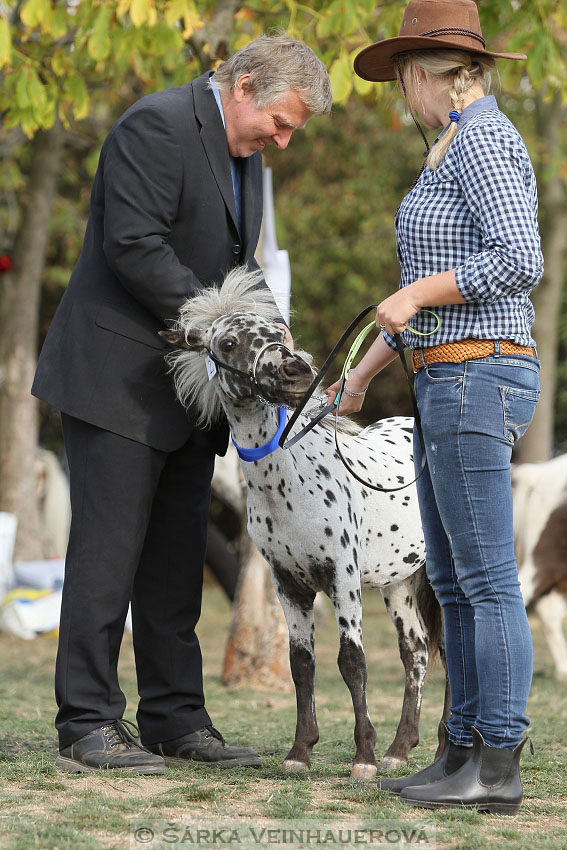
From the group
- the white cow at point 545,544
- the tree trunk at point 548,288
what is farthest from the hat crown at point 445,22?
the tree trunk at point 548,288

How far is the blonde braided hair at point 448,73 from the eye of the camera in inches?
128

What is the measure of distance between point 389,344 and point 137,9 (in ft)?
10.7

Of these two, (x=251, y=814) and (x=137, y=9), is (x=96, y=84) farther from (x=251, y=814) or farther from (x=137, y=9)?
(x=251, y=814)

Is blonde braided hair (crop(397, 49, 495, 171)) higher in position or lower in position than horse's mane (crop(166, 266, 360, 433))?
higher

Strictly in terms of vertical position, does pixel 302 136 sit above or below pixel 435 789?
above

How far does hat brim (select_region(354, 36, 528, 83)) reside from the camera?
3.19m

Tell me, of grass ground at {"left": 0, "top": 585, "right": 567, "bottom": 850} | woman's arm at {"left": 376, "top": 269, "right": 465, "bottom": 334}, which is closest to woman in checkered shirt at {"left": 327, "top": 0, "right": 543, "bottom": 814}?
woman's arm at {"left": 376, "top": 269, "right": 465, "bottom": 334}

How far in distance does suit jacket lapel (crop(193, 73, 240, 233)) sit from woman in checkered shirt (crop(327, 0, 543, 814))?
34.1 inches

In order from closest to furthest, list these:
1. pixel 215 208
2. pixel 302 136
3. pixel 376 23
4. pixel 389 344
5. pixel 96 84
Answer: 1. pixel 389 344
2. pixel 215 208
3. pixel 376 23
4. pixel 96 84
5. pixel 302 136

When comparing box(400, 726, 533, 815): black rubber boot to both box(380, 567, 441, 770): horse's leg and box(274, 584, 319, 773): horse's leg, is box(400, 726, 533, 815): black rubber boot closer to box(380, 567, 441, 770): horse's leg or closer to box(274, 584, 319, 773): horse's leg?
box(274, 584, 319, 773): horse's leg

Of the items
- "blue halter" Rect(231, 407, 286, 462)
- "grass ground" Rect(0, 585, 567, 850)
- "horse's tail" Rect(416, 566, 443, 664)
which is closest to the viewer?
"grass ground" Rect(0, 585, 567, 850)

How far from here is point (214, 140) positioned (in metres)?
3.97

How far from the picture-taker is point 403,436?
484cm

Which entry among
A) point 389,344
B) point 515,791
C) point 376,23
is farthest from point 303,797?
point 376,23
